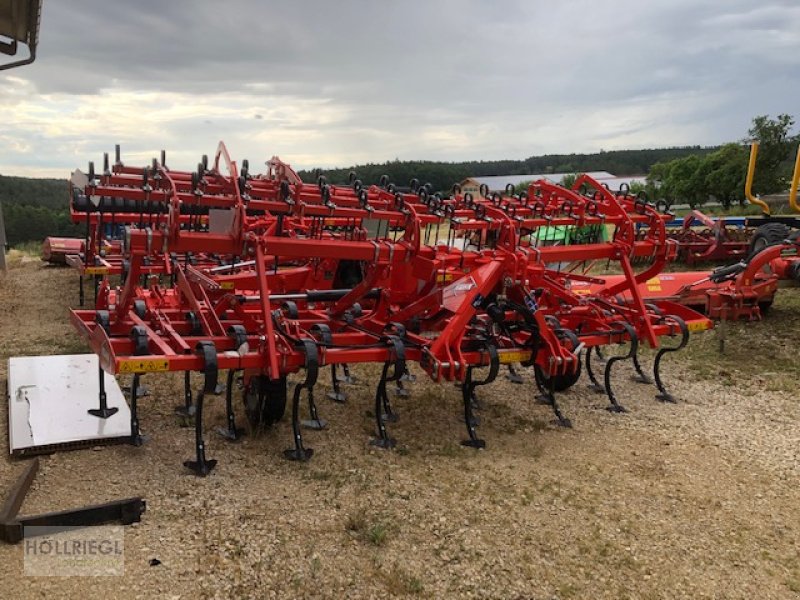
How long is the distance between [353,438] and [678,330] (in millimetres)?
2969

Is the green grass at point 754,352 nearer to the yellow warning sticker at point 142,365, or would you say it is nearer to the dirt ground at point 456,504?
the dirt ground at point 456,504

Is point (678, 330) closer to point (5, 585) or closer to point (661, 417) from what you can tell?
point (661, 417)

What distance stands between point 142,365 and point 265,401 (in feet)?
3.52

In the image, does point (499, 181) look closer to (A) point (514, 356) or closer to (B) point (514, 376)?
(B) point (514, 376)

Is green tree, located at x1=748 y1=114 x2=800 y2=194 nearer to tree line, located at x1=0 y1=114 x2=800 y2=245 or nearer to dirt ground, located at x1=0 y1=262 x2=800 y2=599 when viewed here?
tree line, located at x1=0 y1=114 x2=800 y2=245

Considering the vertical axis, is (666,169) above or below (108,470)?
above

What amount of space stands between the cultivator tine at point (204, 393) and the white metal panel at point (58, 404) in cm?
61

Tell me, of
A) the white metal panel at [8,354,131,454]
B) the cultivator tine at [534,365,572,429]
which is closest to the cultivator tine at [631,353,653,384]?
the cultivator tine at [534,365,572,429]

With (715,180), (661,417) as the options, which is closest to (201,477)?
(661,417)

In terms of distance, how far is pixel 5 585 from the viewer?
2590mm

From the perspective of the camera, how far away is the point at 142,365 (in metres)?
3.61

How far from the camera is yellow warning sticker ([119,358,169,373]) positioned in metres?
3.56

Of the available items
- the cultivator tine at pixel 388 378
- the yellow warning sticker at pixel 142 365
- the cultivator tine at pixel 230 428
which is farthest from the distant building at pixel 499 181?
the yellow warning sticker at pixel 142 365

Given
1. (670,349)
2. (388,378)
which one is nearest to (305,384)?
(388,378)
